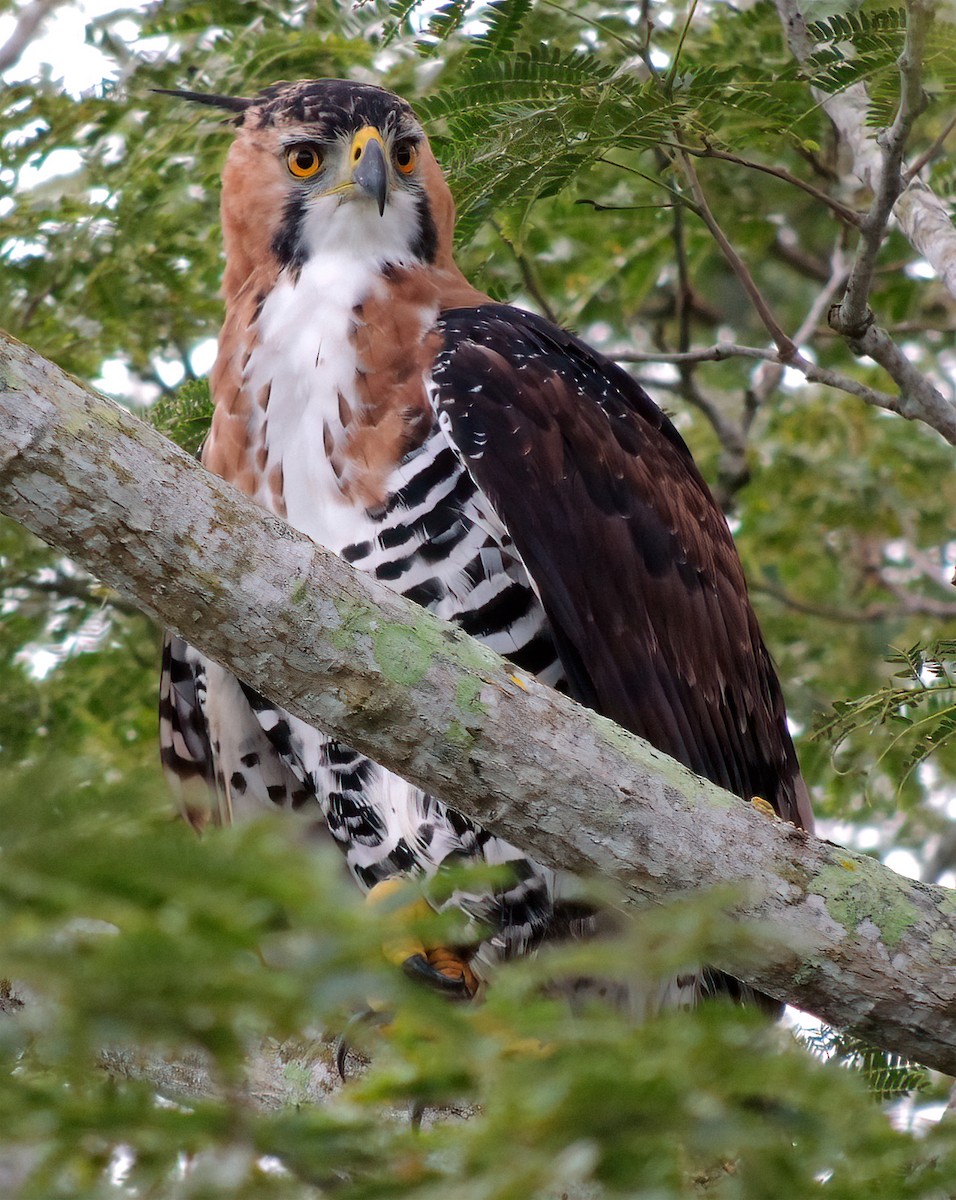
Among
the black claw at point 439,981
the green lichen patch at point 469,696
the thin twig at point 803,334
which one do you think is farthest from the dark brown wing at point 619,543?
the thin twig at point 803,334

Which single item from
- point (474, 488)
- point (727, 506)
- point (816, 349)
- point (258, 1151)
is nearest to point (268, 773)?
point (474, 488)

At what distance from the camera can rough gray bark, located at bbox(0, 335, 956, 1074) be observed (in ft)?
7.52

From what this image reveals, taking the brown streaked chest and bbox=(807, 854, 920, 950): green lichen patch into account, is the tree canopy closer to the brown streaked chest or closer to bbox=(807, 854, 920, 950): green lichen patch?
the brown streaked chest

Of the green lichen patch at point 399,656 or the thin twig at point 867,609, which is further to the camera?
the thin twig at point 867,609

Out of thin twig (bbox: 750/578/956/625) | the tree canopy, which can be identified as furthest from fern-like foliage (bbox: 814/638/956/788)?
thin twig (bbox: 750/578/956/625)

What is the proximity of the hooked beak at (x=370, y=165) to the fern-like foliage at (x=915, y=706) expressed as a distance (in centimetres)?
175

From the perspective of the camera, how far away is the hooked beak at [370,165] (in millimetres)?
3703

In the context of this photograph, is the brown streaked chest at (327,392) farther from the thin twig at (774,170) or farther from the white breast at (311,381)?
the thin twig at (774,170)

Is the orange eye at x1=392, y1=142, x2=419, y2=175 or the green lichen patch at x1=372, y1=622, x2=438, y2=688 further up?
the orange eye at x1=392, y1=142, x2=419, y2=175

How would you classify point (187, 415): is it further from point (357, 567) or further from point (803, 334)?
point (803, 334)

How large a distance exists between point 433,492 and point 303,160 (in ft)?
3.87

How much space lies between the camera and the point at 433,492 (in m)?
3.35

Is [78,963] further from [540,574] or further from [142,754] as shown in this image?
[142,754]

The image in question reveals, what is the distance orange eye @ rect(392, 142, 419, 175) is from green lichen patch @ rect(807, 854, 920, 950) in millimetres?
2352
